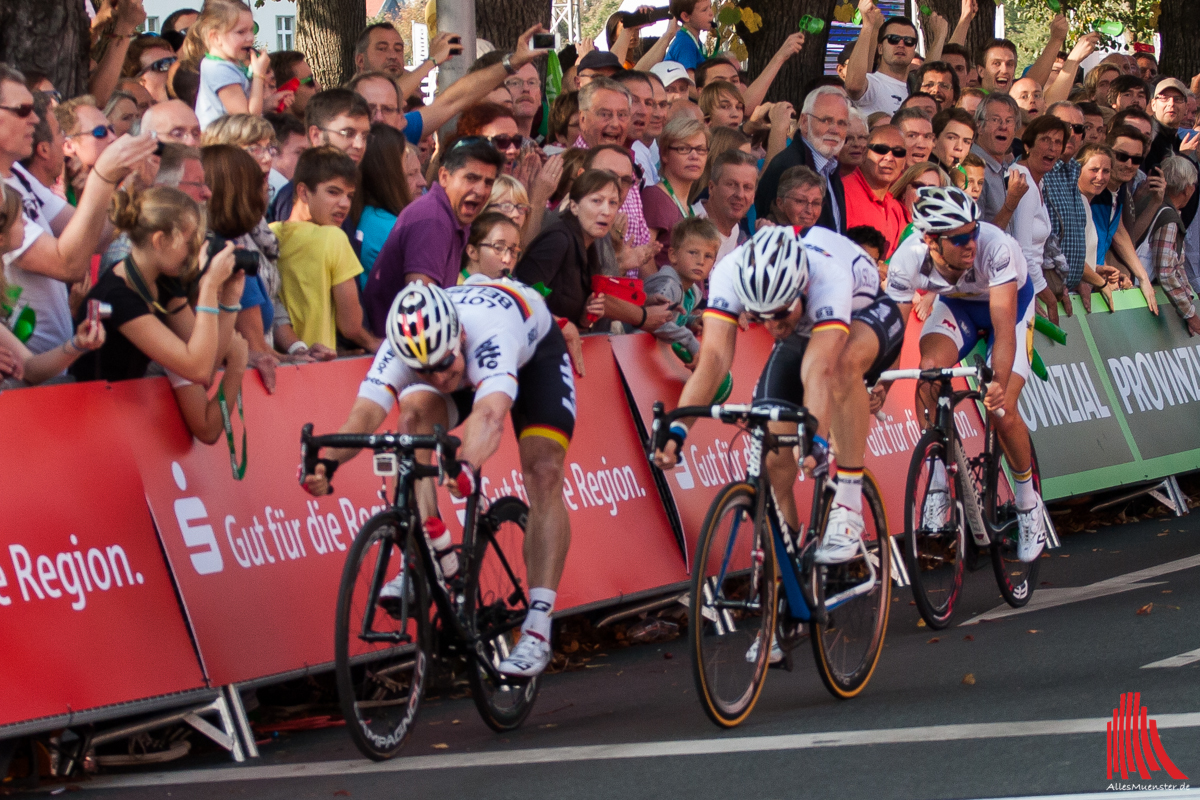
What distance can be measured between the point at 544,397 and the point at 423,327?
3.00 feet

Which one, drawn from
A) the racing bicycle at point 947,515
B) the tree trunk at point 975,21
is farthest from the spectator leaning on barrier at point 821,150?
the tree trunk at point 975,21

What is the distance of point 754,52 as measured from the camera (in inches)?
677

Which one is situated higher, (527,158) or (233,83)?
(233,83)

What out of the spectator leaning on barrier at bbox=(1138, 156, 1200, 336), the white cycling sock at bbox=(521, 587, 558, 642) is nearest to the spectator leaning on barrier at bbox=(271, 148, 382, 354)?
the white cycling sock at bbox=(521, 587, 558, 642)

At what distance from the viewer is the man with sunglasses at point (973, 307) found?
28.0 ft

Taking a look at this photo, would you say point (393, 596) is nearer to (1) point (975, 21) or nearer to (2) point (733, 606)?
(2) point (733, 606)

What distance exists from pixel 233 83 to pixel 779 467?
410 cm

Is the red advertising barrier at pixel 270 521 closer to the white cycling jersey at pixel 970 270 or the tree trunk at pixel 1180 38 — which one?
the white cycling jersey at pixel 970 270

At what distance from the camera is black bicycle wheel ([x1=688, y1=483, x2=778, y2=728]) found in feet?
19.6

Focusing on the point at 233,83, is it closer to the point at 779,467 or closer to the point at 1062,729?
the point at 779,467

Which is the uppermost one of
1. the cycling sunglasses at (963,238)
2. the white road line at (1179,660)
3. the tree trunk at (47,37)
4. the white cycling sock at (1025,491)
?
the tree trunk at (47,37)

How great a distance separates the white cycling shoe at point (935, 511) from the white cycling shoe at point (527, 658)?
271cm

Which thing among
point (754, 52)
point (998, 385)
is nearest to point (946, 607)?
point (998, 385)

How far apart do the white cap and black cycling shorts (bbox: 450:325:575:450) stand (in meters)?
6.18
